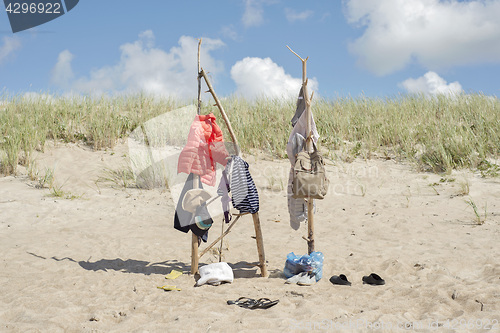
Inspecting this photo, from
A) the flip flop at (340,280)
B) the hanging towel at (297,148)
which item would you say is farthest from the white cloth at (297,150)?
the flip flop at (340,280)

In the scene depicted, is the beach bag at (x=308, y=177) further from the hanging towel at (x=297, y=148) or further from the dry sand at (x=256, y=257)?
the dry sand at (x=256, y=257)

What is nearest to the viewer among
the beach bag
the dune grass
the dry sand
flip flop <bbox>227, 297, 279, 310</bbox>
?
the dry sand

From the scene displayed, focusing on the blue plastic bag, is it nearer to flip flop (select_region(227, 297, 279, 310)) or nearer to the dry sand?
the dry sand

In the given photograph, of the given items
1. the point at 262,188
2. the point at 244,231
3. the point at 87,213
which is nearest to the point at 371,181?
the point at 262,188

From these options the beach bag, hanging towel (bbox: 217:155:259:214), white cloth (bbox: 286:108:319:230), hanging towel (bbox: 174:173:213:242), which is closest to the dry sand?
hanging towel (bbox: 174:173:213:242)

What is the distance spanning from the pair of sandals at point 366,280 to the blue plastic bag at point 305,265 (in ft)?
0.58

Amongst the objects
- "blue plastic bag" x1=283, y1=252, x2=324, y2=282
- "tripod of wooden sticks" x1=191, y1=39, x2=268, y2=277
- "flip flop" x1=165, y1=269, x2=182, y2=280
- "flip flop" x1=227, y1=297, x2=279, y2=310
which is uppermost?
"tripod of wooden sticks" x1=191, y1=39, x2=268, y2=277

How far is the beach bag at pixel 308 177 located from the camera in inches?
167

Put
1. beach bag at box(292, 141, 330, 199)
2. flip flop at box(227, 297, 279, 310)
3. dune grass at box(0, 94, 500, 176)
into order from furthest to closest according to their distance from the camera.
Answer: dune grass at box(0, 94, 500, 176) < beach bag at box(292, 141, 330, 199) < flip flop at box(227, 297, 279, 310)

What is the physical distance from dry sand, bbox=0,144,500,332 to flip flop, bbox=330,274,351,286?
0.41 feet

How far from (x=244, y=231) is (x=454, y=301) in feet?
12.1

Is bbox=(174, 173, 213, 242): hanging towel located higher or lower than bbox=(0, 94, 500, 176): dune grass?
lower

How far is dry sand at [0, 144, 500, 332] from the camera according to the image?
3.57 meters

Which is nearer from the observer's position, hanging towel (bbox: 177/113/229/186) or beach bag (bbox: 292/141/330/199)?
beach bag (bbox: 292/141/330/199)
